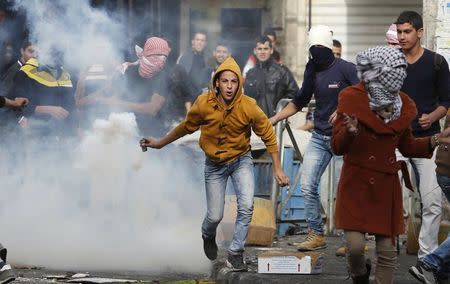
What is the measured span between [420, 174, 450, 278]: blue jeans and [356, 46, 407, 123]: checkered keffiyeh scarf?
0.78 meters

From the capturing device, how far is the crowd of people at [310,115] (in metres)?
8.30

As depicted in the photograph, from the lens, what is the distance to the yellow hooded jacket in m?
10.2

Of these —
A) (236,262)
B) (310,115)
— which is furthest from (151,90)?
(236,262)

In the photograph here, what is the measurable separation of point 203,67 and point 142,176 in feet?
6.95

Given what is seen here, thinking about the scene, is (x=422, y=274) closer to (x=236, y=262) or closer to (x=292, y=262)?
(x=292, y=262)

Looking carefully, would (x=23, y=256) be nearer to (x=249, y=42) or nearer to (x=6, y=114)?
(x=6, y=114)

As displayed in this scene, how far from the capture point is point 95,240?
39.5ft

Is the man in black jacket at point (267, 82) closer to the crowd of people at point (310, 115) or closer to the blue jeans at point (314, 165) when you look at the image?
the crowd of people at point (310, 115)

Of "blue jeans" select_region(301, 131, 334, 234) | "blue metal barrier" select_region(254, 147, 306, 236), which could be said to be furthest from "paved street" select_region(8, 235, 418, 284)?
"blue metal barrier" select_region(254, 147, 306, 236)

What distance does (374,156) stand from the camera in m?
8.30

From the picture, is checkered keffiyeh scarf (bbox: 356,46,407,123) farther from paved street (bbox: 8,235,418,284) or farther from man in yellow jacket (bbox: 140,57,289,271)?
man in yellow jacket (bbox: 140,57,289,271)

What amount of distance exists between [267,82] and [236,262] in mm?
4631

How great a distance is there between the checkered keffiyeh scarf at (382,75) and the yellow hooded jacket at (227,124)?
2.07m

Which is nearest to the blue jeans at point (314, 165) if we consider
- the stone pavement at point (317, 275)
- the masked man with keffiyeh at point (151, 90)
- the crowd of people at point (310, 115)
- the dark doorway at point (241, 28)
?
the crowd of people at point (310, 115)
